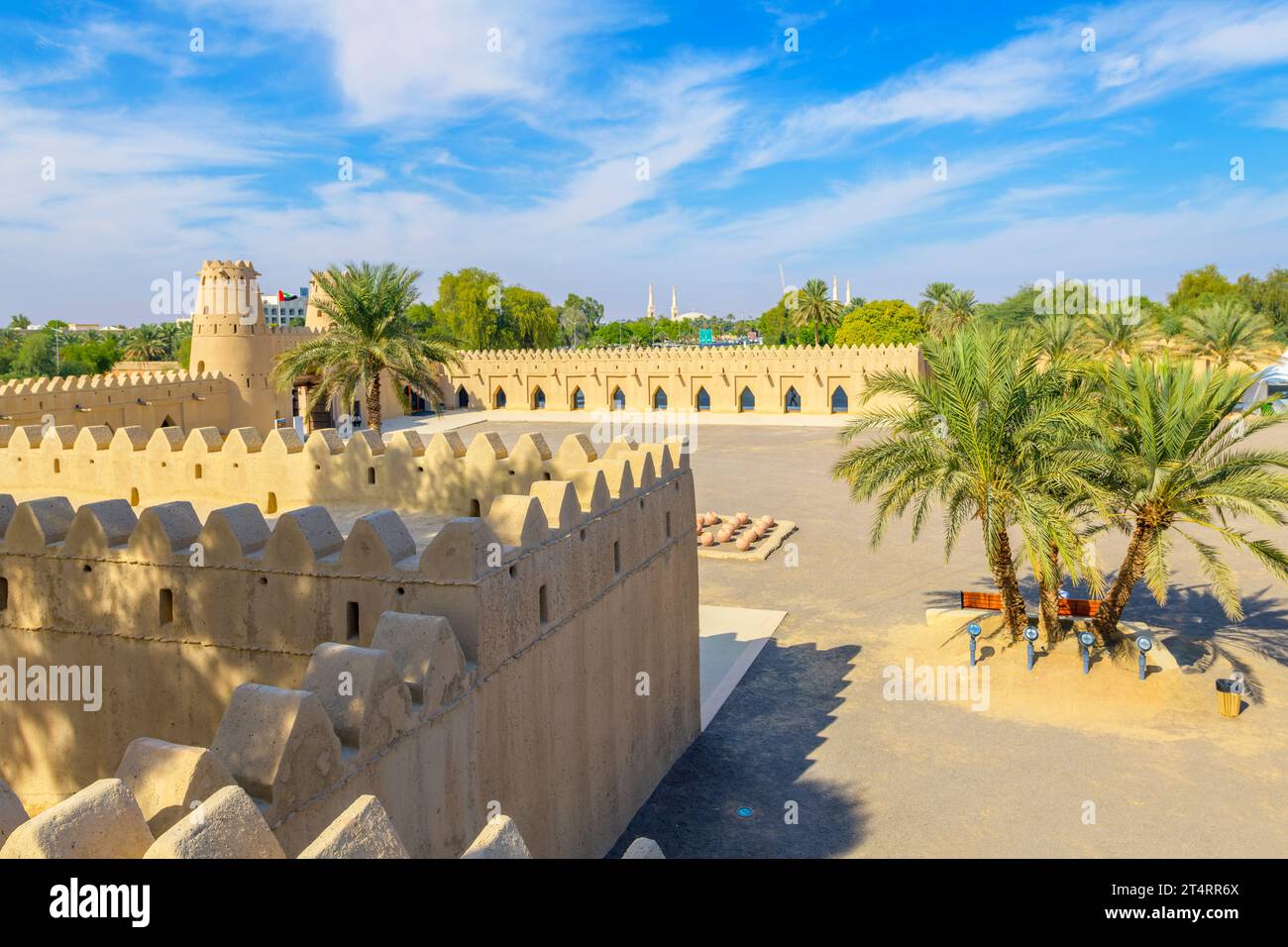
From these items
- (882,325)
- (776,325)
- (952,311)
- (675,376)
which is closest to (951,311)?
(952,311)

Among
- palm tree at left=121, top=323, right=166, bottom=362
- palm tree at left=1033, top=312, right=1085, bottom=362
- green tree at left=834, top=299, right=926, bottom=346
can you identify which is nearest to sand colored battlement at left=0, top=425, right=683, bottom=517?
palm tree at left=1033, top=312, right=1085, bottom=362

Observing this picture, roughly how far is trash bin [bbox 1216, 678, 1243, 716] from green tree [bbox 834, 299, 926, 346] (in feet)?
177

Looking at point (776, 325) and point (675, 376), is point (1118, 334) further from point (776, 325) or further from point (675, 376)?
point (776, 325)

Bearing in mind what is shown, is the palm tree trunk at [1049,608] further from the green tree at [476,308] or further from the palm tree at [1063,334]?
the green tree at [476,308]

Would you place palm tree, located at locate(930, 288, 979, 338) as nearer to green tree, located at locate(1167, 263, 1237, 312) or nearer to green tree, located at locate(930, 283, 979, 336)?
green tree, located at locate(930, 283, 979, 336)

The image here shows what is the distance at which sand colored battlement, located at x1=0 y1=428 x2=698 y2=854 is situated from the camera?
705 cm

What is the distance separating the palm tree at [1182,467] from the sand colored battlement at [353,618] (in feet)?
22.2

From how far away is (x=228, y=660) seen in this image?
7363 mm
